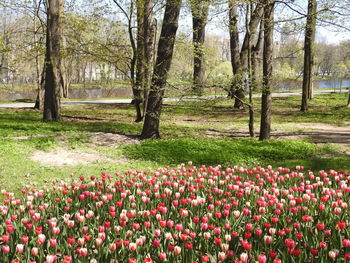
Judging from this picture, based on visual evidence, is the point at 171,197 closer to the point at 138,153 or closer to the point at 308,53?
the point at 138,153

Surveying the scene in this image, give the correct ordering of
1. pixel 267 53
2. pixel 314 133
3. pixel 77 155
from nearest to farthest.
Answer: pixel 77 155 → pixel 267 53 → pixel 314 133

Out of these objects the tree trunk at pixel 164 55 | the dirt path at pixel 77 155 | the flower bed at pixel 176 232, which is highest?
the tree trunk at pixel 164 55

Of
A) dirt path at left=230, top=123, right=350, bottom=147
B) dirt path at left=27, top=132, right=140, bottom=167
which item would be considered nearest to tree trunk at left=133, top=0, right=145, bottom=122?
dirt path at left=27, top=132, right=140, bottom=167

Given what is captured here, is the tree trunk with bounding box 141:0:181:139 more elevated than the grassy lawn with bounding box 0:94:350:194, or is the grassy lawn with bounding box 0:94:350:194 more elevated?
the tree trunk with bounding box 141:0:181:139

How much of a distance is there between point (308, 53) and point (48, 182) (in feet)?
56.9

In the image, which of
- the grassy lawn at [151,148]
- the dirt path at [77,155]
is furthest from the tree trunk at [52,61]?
the dirt path at [77,155]

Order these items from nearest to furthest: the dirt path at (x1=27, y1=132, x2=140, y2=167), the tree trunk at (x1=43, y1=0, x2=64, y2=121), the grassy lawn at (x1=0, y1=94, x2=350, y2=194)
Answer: the grassy lawn at (x1=0, y1=94, x2=350, y2=194), the dirt path at (x1=27, y1=132, x2=140, y2=167), the tree trunk at (x1=43, y1=0, x2=64, y2=121)

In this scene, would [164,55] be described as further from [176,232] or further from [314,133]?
[176,232]

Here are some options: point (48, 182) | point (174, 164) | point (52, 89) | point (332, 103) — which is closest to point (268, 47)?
point (174, 164)

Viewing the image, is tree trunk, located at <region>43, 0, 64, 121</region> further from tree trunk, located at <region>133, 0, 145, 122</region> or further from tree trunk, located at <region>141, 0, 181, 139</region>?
tree trunk, located at <region>141, 0, 181, 139</region>

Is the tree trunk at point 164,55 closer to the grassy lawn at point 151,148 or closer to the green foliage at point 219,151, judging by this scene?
the grassy lawn at point 151,148

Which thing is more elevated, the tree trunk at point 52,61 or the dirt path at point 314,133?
the tree trunk at point 52,61

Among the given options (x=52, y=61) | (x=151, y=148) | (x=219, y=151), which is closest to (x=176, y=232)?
(x=219, y=151)

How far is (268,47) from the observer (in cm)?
1144
